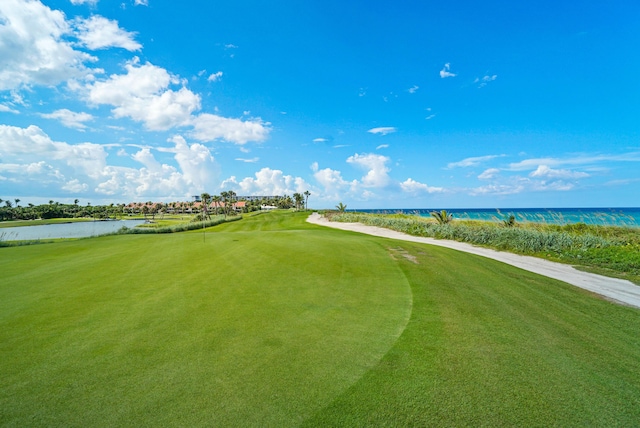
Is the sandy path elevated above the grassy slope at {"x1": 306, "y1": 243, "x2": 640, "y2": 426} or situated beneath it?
situated beneath

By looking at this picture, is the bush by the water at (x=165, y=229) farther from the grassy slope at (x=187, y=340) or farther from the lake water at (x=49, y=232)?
the grassy slope at (x=187, y=340)

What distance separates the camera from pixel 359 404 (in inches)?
119

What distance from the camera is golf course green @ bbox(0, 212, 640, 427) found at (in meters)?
2.94

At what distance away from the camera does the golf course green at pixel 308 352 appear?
2938mm

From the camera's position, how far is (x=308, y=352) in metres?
4.01

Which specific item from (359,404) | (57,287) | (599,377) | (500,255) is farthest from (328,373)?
(500,255)

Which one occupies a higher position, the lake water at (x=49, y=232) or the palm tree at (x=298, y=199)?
the palm tree at (x=298, y=199)

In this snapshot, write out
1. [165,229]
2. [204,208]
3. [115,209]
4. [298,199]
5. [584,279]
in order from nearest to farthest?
[584,279]
[204,208]
[165,229]
[298,199]
[115,209]

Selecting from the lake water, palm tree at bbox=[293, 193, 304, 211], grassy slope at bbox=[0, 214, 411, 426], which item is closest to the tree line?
palm tree at bbox=[293, 193, 304, 211]

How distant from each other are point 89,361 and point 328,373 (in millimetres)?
3106

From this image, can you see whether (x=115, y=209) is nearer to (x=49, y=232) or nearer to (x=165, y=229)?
(x=49, y=232)

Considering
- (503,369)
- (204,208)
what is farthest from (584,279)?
(204,208)

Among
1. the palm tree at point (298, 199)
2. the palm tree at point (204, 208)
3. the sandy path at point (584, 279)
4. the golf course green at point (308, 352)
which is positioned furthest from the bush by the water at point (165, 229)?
the palm tree at point (298, 199)

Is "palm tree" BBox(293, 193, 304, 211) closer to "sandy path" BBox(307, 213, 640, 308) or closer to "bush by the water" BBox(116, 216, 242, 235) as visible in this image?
"bush by the water" BBox(116, 216, 242, 235)
